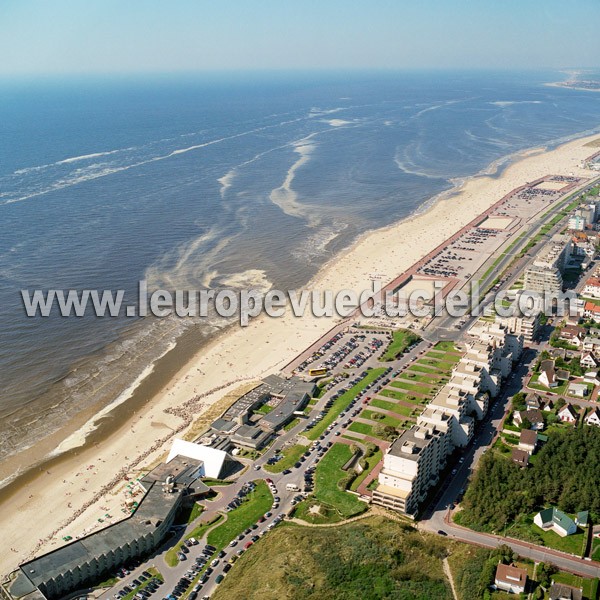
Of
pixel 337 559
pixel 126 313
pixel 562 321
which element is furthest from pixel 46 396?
pixel 562 321

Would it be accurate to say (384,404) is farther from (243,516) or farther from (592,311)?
(592,311)

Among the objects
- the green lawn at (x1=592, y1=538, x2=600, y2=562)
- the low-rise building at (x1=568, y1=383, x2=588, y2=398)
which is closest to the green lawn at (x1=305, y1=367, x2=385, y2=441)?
the low-rise building at (x1=568, y1=383, x2=588, y2=398)

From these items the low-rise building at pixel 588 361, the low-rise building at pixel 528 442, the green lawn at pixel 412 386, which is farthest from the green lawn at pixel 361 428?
the low-rise building at pixel 588 361

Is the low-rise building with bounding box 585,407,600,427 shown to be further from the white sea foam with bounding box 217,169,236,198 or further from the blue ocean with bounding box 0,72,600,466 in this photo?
the white sea foam with bounding box 217,169,236,198

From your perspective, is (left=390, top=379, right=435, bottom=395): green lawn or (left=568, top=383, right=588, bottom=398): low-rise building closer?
(left=568, top=383, right=588, bottom=398): low-rise building

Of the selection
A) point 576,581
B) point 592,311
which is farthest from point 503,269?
point 576,581

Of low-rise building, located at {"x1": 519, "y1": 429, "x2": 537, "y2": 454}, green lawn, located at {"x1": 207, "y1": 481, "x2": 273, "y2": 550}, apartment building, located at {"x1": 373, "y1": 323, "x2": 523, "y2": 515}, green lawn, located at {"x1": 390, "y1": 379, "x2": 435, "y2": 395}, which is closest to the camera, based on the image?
green lawn, located at {"x1": 207, "y1": 481, "x2": 273, "y2": 550}
